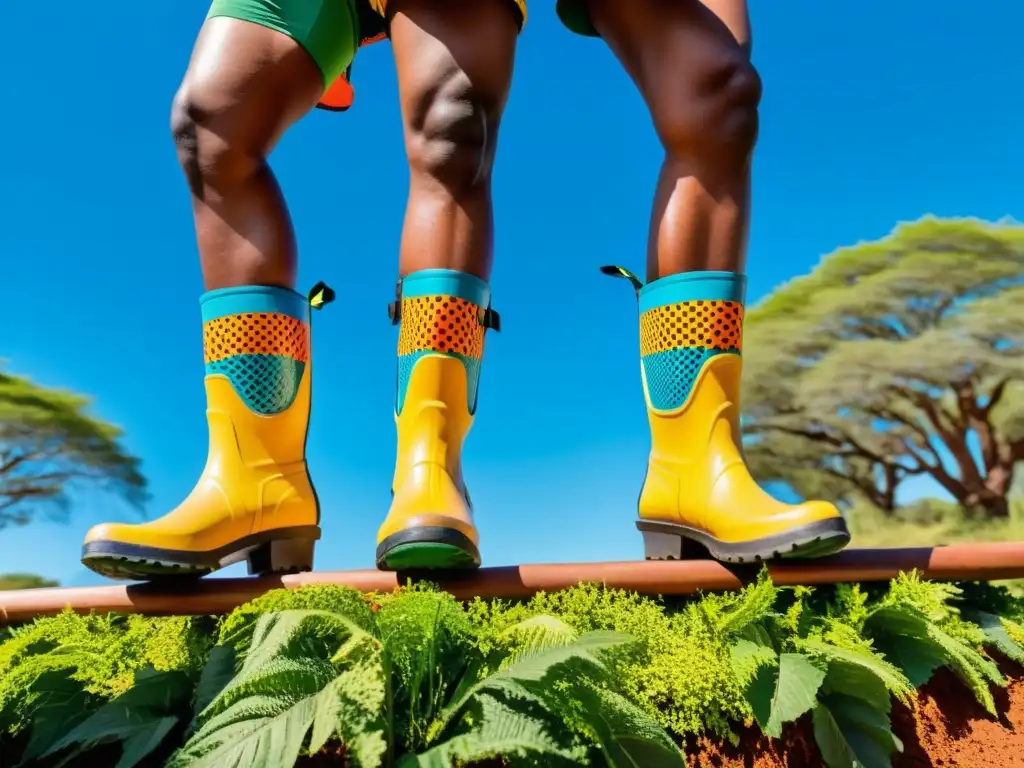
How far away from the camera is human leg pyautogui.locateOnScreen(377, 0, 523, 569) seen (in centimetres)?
142

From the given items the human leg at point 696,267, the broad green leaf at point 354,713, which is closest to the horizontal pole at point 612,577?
the human leg at point 696,267

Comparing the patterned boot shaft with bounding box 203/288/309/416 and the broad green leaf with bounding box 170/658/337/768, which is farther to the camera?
the patterned boot shaft with bounding box 203/288/309/416

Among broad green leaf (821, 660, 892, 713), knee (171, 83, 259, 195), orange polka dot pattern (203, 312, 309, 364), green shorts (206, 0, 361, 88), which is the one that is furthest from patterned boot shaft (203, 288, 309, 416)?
broad green leaf (821, 660, 892, 713)

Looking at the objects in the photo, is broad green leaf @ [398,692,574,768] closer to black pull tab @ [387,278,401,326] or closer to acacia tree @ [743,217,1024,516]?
black pull tab @ [387,278,401,326]

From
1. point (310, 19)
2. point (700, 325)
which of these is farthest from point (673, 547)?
point (310, 19)

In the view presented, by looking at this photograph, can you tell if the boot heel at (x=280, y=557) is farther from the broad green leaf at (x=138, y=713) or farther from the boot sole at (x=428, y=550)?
the broad green leaf at (x=138, y=713)

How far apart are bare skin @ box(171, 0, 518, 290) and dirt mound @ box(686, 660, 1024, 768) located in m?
0.84

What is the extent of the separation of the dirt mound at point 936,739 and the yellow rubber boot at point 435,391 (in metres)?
0.46

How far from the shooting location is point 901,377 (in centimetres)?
1002

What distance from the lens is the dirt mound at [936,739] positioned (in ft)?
3.51

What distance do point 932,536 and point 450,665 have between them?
8004mm

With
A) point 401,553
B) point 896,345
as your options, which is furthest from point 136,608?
point 896,345

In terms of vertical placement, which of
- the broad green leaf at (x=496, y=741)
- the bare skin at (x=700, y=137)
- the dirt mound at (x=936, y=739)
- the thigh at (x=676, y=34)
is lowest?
the dirt mound at (x=936, y=739)

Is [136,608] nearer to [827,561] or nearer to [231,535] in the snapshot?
[231,535]
